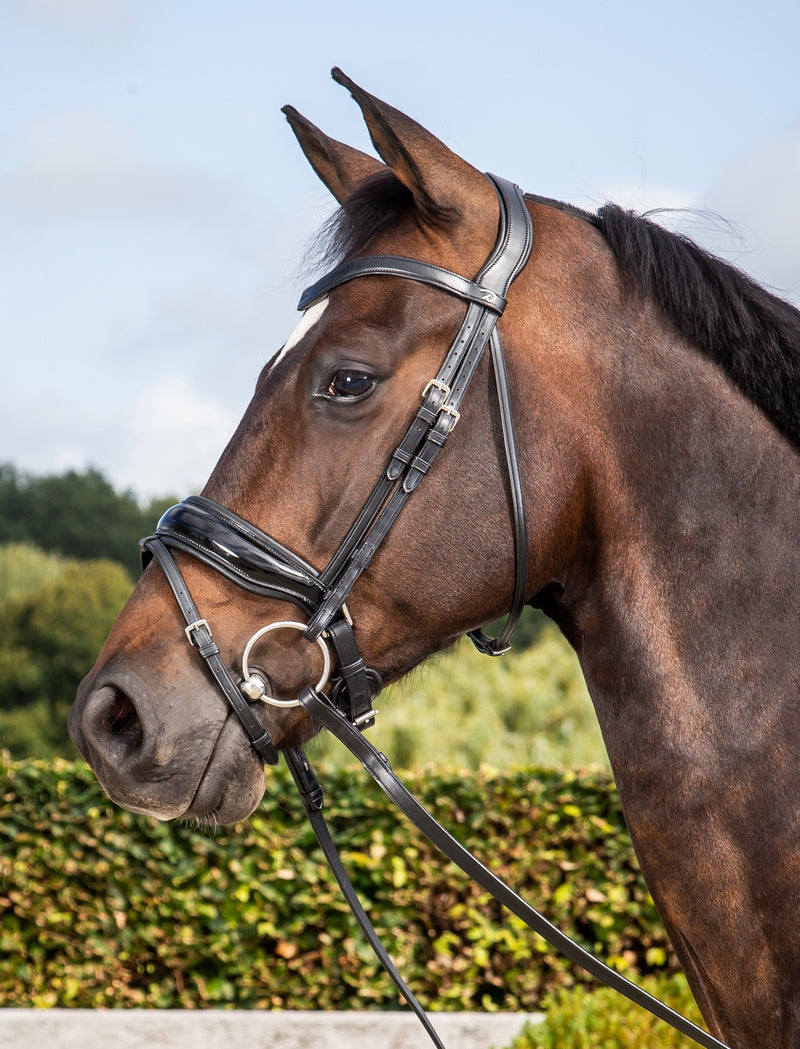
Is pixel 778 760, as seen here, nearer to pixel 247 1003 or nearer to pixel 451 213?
pixel 451 213

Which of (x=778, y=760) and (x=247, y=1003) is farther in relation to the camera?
(x=247, y=1003)

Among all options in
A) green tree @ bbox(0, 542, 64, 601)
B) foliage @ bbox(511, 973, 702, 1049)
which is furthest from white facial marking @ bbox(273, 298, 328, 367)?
green tree @ bbox(0, 542, 64, 601)

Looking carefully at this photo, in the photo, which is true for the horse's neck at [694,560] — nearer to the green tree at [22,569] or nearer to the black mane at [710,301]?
the black mane at [710,301]

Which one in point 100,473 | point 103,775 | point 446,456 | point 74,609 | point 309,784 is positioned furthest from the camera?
point 100,473

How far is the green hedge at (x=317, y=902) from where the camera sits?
5.73 meters

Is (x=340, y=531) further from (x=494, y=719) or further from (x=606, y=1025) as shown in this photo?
(x=494, y=719)

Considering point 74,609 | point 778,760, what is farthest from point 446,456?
point 74,609

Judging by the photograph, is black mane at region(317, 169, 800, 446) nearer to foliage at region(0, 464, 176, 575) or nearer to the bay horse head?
the bay horse head

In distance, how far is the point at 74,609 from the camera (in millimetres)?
14547

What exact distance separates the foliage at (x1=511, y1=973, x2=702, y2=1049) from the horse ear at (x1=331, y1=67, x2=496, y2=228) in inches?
138

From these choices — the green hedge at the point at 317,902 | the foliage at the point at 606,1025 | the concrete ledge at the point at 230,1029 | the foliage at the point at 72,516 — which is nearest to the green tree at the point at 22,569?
the foliage at the point at 72,516

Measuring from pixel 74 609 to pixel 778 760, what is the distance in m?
13.9

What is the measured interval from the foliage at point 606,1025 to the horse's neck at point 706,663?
2590 mm

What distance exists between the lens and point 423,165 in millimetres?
1943
